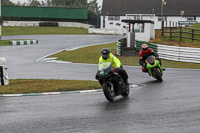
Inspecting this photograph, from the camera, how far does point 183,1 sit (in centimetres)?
7038

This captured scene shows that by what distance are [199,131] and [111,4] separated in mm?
69315

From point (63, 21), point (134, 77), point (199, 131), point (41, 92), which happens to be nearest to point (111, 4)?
point (63, 21)

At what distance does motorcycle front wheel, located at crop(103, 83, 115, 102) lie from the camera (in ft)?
34.3

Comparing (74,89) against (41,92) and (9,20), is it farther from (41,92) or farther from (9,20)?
(9,20)

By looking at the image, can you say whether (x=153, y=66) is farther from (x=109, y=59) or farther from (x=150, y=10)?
(x=150, y=10)

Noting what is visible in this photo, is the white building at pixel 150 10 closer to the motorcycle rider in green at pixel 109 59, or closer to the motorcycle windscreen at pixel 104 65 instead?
the motorcycle rider in green at pixel 109 59

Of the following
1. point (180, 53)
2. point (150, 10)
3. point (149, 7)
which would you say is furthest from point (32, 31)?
point (180, 53)

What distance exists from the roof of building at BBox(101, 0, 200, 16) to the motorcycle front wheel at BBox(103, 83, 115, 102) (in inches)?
2309

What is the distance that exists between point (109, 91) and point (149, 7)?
61847mm

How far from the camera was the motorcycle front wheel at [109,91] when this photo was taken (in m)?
10.5

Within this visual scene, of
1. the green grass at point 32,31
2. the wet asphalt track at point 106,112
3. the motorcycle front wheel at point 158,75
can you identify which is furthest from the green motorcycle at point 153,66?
the green grass at point 32,31

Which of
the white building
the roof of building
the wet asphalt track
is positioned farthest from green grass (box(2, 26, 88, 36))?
the wet asphalt track

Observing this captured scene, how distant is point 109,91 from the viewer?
10641 mm

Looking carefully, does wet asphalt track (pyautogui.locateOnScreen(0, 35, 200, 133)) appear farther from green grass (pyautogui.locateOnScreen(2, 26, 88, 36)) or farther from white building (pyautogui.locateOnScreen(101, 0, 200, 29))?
white building (pyautogui.locateOnScreen(101, 0, 200, 29))
